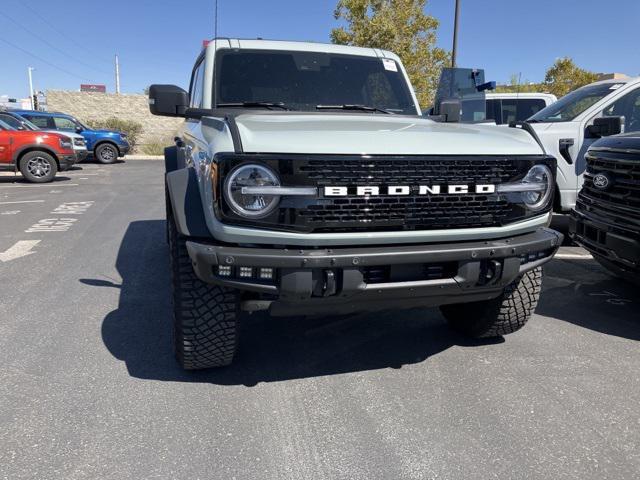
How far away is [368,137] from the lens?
8.17ft

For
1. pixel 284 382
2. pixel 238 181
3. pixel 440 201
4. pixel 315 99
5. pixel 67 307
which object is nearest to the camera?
pixel 238 181

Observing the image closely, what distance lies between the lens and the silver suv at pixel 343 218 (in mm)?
2332

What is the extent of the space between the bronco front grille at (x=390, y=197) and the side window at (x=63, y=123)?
55.5ft

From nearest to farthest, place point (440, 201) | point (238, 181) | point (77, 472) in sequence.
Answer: point (77, 472), point (238, 181), point (440, 201)

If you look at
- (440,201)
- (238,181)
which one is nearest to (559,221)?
(440,201)

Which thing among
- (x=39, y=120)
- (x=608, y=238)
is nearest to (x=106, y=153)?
(x=39, y=120)

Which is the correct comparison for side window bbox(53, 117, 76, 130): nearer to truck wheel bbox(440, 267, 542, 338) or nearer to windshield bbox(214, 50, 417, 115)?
windshield bbox(214, 50, 417, 115)

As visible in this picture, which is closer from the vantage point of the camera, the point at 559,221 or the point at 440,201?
the point at 440,201

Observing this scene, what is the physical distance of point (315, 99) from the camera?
3.75m

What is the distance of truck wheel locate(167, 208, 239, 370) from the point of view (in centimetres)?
269

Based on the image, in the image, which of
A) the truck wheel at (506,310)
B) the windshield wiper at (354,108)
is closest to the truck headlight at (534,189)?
the truck wheel at (506,310)

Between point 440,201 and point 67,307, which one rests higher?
point 440,201

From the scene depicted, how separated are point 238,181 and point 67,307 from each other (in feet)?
8.33

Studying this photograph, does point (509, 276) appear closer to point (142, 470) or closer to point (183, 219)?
point (183, 219)
